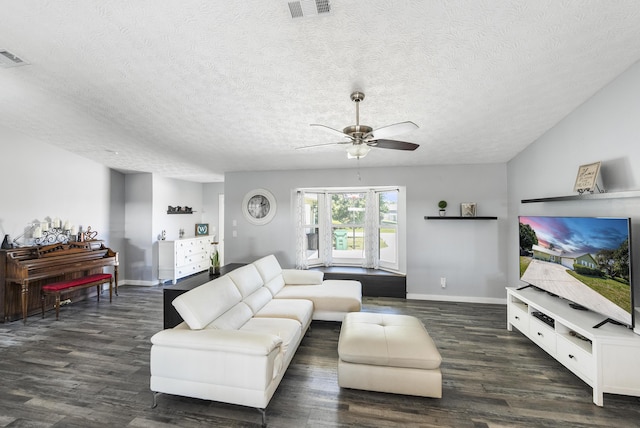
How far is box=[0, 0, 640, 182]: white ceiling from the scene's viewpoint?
168cm

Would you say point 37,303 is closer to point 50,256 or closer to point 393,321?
point 50,256

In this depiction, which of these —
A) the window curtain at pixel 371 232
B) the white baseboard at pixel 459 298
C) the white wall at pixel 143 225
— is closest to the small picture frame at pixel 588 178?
the white baseboard at pixel 459 298

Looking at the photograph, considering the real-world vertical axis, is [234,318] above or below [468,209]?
below

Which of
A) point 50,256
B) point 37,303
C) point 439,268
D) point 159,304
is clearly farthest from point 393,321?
point 37,303

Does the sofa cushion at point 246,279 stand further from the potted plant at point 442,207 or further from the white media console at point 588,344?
the potted plant at point 442,207

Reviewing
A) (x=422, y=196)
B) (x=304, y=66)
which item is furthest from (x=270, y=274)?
(x=422, y=196)

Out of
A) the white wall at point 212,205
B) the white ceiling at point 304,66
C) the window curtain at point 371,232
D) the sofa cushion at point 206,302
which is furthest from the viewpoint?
the white wall at point 212,205

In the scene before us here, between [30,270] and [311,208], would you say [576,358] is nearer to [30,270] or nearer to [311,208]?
[311,208]

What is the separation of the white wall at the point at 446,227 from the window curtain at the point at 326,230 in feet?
1.73

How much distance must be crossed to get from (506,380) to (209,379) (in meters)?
2.45

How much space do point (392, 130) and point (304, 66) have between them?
0.87 meters

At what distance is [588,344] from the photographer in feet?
7.26

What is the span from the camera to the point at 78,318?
3.80 metres

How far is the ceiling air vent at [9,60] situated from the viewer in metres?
2.17
